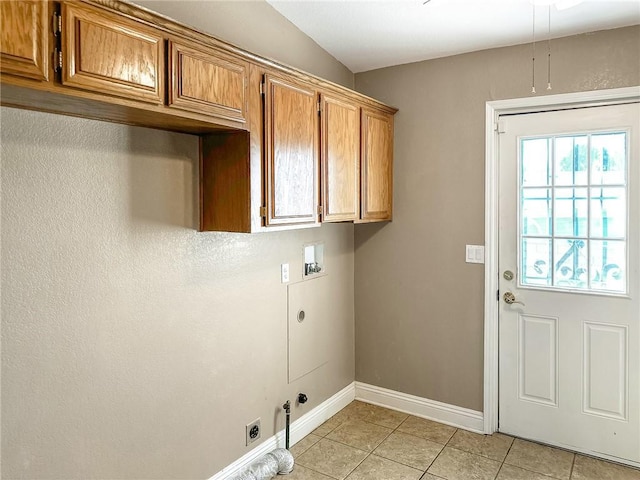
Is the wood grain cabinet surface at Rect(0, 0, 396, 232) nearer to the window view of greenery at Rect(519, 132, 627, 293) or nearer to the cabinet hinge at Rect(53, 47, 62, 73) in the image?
the cabinet hinge at Rect(53, 47, 62, 73)

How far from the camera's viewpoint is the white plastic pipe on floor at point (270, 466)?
2.42 meters

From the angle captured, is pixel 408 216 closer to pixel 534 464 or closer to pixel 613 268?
pixel 613 268

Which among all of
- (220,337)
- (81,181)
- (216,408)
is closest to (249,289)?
(220,337)

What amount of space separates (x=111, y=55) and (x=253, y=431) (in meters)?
2.04

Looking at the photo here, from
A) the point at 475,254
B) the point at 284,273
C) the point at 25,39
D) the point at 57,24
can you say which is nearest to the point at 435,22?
the point at 475,254

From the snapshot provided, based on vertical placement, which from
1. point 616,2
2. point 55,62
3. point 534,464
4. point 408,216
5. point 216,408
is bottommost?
point 534,464

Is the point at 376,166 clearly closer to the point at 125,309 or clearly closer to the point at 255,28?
the point at 255,28

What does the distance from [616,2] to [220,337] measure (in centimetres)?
263

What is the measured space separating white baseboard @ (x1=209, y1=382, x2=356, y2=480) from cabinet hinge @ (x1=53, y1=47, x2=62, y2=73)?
2.01 meters

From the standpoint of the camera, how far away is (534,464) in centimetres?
269

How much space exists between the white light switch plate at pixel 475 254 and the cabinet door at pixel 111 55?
217cm

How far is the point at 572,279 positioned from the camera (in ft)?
9.10

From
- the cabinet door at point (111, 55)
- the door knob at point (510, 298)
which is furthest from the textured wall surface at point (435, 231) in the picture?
the cabinet door at point (111, 55)

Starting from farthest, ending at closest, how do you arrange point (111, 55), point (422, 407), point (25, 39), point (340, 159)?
1. point (422, 407)
2. point (340, 159)
3. point (111, 55)
4. point (25, 39)
